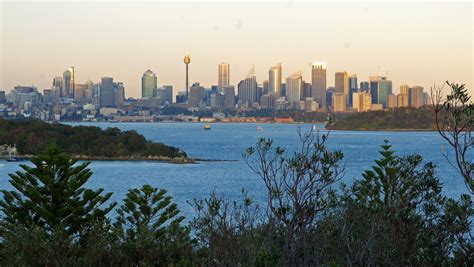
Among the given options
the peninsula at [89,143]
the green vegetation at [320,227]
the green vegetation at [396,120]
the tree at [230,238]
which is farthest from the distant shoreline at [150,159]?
the green vegetation at [396,120]

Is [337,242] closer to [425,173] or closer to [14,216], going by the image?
[425,173]

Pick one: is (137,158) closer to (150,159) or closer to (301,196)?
(150,159)


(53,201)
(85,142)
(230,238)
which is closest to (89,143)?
(85,142)

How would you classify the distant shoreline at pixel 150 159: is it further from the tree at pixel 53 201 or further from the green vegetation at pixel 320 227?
the green vegetation at pixel 320 227

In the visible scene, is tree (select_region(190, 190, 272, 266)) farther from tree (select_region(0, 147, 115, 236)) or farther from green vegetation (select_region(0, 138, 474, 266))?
tree (select_region(0, 147, 115, 236))

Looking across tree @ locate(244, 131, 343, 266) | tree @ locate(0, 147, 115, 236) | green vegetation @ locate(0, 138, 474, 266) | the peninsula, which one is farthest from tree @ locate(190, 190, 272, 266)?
the peninsula

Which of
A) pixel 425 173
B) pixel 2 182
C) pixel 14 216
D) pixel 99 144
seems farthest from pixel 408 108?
pixel 425 173
